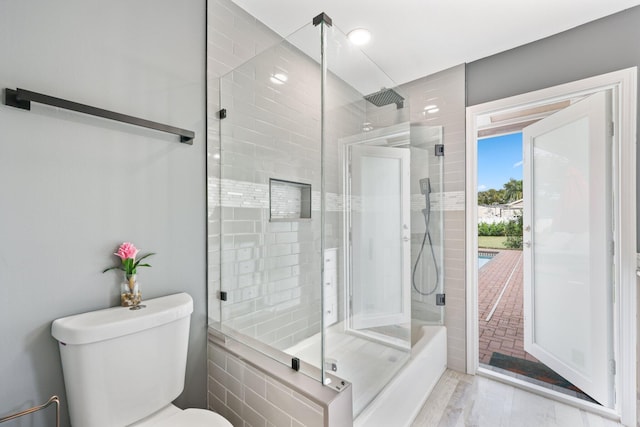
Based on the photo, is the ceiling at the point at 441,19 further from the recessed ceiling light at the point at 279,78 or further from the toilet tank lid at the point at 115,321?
the toilet tank lid at the point at 115,321

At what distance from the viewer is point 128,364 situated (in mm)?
1077

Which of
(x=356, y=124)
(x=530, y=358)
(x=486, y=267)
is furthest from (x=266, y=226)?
(x=486, y=267)

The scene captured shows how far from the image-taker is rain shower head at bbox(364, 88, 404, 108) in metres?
1.62

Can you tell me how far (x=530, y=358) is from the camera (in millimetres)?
2672

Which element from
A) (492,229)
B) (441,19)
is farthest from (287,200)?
(492,229)

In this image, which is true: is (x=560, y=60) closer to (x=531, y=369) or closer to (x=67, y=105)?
(x=531, y=369)

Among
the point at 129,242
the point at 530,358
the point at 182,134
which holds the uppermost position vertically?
the point at 182,134

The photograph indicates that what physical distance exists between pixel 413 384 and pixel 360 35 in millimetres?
2259

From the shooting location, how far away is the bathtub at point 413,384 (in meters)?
1.38

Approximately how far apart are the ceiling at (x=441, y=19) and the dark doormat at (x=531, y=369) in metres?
2.53

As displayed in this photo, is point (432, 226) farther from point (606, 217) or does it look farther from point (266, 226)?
point (266, 226)

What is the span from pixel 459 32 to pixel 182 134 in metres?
1.87

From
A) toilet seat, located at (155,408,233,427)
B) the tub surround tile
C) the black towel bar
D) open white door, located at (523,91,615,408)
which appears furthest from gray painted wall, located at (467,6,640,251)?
toilet seat, located at (155,408,233,427)

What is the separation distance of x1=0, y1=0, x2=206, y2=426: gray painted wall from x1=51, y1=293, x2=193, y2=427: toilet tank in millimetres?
118
